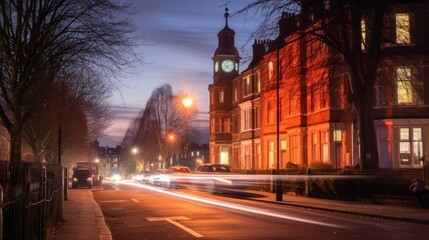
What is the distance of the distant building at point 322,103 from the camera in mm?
30500

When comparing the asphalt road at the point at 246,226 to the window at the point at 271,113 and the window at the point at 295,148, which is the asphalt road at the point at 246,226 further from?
the window at the point at 271,113

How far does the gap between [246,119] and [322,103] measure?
65.7 ft

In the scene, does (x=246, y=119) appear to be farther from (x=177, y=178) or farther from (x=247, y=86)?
(x=177, y=178)

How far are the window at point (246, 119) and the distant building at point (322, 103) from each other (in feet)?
0.33

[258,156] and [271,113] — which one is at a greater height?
[271,113]

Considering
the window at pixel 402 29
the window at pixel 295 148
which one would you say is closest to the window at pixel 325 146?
the window at pixel 295 148

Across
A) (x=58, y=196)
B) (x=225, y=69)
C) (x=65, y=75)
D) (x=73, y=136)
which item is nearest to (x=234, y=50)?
(x=225, y=69)

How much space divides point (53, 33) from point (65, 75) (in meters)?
6.28

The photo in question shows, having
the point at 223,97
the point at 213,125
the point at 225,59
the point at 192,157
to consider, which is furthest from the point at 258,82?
the point at 192,157

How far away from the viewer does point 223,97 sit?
227 feet

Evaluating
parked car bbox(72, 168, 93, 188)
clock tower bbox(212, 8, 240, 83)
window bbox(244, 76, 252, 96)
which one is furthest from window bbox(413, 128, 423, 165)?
clock tower bbox(212, 8, 240, 83)

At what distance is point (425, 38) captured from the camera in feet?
89.7

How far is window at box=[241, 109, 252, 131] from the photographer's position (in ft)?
196

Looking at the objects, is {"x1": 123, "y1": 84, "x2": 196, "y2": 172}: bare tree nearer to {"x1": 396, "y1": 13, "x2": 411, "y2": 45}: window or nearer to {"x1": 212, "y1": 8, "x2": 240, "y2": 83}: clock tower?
{"x1": 212, "y1": 8, "x2": 240, "y2": 83}: clock tower
